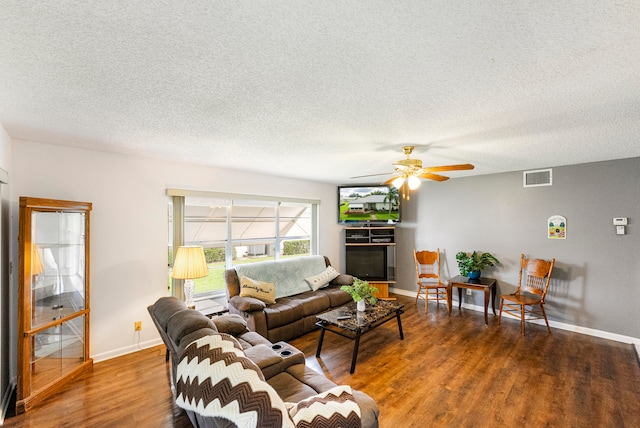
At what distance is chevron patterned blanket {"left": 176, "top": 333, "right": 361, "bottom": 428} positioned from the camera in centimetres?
116

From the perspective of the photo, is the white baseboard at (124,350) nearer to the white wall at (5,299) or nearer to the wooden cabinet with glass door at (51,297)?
the wooden cabinet with glass door at (51,297)

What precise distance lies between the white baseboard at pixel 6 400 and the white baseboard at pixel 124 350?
23.5 inches

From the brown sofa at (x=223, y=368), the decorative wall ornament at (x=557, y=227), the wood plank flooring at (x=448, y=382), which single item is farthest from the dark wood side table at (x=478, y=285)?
the brown sofa at (x=223, y=368)

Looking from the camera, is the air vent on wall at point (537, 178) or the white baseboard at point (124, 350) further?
the air vent on wall at point (537, 178)

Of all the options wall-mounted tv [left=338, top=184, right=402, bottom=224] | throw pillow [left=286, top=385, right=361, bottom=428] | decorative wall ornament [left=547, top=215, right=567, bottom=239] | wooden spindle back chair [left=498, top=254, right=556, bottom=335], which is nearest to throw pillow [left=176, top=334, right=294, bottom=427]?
throw pillow [left=286, top=385, right=361, bottom=428]

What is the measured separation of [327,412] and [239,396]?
0.45 meters

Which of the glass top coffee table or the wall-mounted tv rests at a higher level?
the wall-mounted tv

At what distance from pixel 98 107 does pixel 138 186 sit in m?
1.64

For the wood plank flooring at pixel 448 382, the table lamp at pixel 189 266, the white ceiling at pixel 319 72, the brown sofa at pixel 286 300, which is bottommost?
the wood plank flooring at pixel 448 382

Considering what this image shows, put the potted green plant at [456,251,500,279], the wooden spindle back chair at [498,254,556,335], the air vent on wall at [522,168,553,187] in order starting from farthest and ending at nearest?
the potted green plant at [456,251,500,279] → the air vent on wall at [522,168,553,187] → the wooden spindle back chair at [498,254,556,335]

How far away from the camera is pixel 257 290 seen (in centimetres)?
379

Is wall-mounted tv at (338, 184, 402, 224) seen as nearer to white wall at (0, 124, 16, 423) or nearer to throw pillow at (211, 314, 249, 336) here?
throw pillow at (211, 314, 249, 336)

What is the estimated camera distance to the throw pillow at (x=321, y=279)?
457cm

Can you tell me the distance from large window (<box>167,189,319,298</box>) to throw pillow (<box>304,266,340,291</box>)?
822 millimetres
